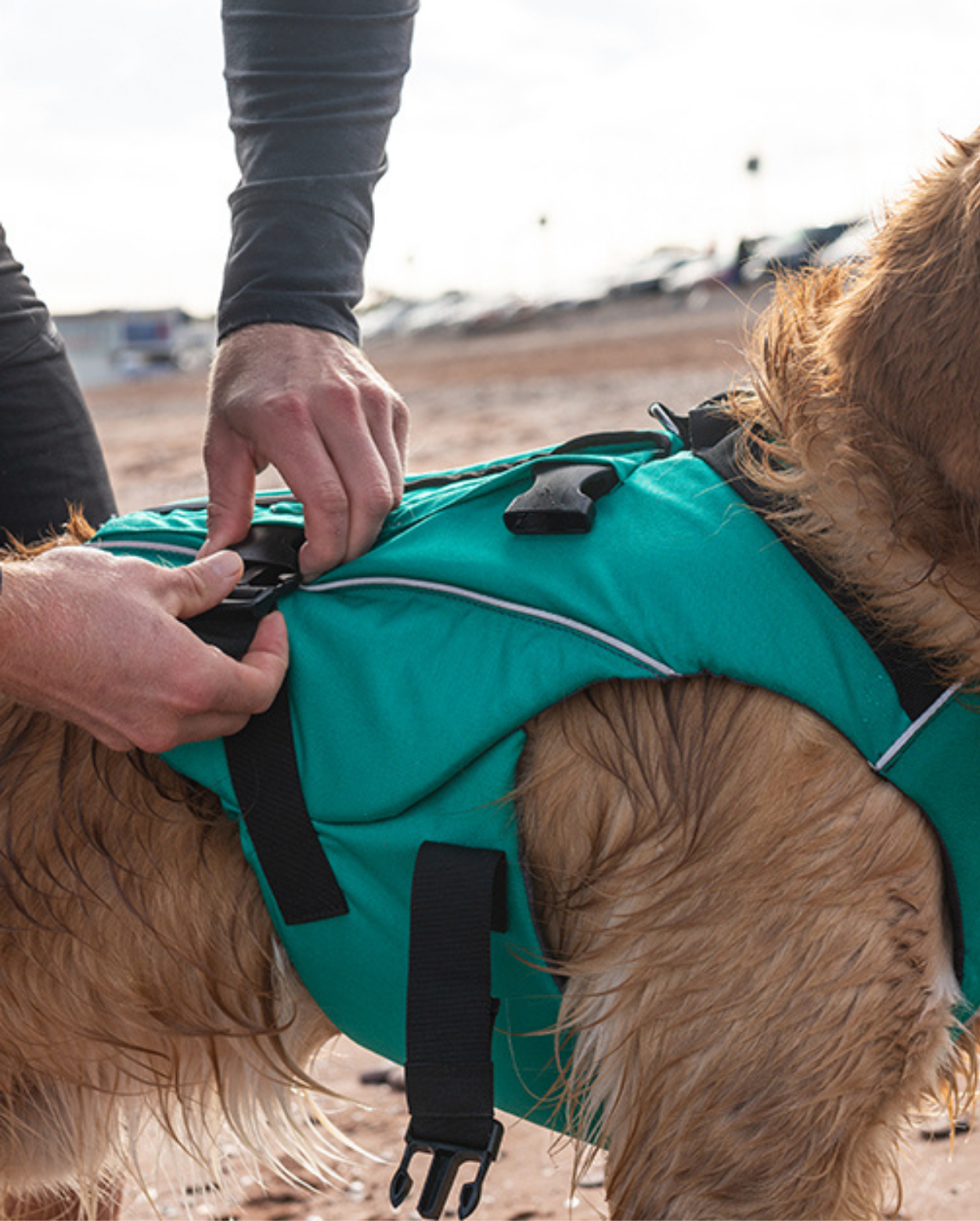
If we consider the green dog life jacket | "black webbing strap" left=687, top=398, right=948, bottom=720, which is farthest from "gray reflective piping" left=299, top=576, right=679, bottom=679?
"black webbing strap" left=687, top=398, right=948, bottom=720

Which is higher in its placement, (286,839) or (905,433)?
(905,433)

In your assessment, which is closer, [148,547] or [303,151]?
[148,547]

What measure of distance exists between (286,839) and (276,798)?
0.05 meters

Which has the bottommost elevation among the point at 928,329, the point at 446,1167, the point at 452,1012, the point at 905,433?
the point at 446,1167

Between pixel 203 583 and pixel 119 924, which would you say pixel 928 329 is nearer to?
pixel 203 583

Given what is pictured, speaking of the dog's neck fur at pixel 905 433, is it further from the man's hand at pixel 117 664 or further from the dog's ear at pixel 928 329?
the man's hand at pixel 117 664

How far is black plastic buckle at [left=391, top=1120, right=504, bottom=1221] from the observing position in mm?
1582

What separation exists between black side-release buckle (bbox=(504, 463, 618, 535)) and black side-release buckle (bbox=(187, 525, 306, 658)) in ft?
1.12

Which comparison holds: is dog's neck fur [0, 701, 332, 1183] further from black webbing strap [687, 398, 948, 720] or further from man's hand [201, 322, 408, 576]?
black webbing strap [687, 398, 948, 720]

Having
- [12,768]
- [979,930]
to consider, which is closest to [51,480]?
[12,768]

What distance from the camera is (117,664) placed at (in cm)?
150

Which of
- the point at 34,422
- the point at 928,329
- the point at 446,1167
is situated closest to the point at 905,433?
the point at 928,329

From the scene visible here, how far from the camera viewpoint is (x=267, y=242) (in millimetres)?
1979

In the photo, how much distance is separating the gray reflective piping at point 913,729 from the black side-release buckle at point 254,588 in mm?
781
